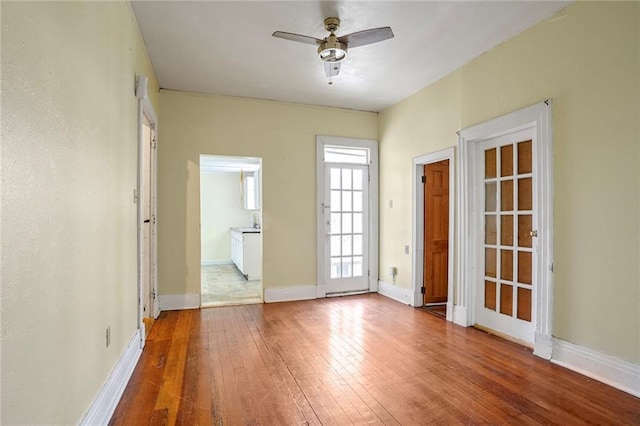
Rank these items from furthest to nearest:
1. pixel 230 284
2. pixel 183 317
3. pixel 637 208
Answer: pixel 230 284
pixel 183 317
pixel 637 208

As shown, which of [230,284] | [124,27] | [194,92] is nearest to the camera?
[124,27]

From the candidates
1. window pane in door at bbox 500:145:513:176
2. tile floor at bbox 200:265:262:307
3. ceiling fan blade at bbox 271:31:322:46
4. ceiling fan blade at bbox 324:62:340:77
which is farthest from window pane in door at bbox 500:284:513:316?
tile floor at bbox 200:265:262:307

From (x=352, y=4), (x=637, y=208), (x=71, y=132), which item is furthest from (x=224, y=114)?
(x=637, y=208)

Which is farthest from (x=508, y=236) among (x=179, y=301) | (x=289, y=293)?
(x=179, y=301)

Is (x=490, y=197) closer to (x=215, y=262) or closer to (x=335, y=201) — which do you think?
(x=335, y=201)

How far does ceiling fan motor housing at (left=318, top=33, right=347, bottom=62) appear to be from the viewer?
8.77ft

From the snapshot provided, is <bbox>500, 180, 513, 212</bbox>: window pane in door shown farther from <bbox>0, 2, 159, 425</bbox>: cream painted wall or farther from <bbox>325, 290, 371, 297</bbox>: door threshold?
<bbox>0, 2, 159, 425</bbox>: cream painted wall

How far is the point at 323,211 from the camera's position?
5.11 metres

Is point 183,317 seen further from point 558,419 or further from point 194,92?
point 558,419

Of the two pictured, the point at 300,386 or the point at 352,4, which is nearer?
the point at 300,386

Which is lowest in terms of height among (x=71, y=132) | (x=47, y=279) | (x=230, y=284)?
(x=230, y=284)

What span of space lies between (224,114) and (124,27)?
217 cm

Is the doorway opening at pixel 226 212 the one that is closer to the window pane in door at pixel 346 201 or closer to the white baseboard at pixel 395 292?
the window pane in door at pixel 346 201

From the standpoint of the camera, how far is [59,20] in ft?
4.73
